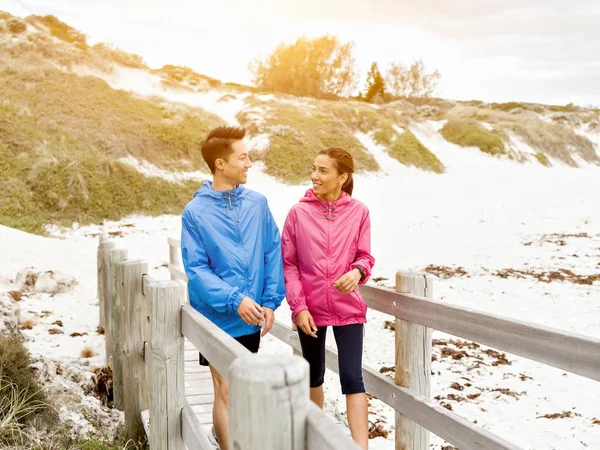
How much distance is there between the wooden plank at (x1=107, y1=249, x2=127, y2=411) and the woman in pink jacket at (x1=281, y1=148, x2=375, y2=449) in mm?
2040

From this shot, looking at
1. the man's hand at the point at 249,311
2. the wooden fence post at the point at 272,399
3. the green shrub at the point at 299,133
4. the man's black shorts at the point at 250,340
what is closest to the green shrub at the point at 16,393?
the man's black shorts at the point at 250,340

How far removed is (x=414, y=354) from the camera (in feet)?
10.3

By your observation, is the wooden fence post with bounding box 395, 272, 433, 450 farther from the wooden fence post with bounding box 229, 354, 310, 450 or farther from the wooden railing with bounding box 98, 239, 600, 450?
the wooden fence post with bounding box 229, 354, 310, 450

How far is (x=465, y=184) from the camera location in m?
25.0

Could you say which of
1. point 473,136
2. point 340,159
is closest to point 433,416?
point 340,159

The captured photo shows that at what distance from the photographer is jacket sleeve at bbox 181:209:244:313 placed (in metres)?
2.90

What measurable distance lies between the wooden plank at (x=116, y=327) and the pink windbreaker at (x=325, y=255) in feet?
6.74

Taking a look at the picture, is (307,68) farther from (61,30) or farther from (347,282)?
(347,282)

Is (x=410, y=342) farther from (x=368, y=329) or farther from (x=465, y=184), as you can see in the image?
(x=465, y=184)

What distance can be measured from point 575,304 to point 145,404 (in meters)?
7.12

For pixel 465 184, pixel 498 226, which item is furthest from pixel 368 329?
pixel 465 184

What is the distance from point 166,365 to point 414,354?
4.54ft

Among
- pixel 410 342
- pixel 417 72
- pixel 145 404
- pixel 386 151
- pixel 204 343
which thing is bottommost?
pixel 145 404

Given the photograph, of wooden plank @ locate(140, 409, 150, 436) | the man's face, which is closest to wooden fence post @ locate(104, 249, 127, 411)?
wooden plank @ locate(140, 409, 150, 436)
